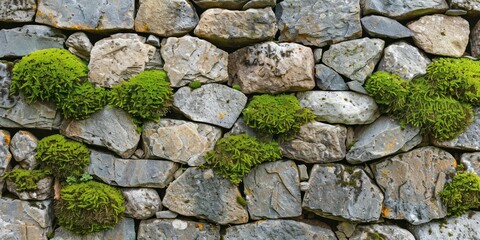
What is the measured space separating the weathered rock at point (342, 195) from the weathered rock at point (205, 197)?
62 cm

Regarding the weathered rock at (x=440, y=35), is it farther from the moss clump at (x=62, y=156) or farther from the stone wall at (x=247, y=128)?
the moss clump at (x=62, y=156)

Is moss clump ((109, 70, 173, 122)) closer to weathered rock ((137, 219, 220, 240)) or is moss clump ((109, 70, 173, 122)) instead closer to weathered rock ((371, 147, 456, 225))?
weathered rock ((137, 219, 220, 240))

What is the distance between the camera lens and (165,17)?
331 centimetres

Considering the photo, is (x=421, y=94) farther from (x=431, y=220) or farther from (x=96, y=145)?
(x=96, y=145)

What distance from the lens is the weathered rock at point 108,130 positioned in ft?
10.5

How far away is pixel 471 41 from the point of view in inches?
137

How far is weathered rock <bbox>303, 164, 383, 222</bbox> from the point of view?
3188 millimetres

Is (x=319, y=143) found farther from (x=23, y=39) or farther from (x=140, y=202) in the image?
(x=23, y=39)

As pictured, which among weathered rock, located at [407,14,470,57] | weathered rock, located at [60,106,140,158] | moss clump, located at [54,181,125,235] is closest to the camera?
moss clump, located at [54,181,125,235]

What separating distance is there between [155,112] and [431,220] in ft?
8.32

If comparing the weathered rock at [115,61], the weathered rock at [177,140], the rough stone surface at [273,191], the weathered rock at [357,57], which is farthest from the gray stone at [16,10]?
the weathered rock at [357,57]

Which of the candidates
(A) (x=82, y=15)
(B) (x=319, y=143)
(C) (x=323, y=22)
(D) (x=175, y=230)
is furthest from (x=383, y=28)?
(A) (x=82, y=15)

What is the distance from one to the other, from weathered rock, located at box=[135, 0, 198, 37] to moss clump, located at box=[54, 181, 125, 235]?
1427 millimetres

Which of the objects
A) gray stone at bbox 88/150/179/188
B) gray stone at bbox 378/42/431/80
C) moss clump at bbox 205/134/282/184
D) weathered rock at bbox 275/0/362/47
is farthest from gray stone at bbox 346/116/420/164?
gray stone at bbox 88/150/179/188
